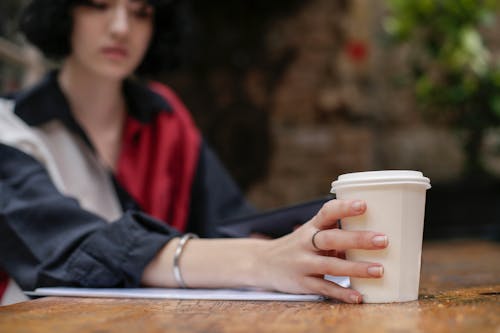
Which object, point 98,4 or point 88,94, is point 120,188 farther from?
Answer: point 98,4

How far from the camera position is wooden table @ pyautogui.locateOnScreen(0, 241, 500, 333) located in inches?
22.6

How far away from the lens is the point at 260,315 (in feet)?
2.16

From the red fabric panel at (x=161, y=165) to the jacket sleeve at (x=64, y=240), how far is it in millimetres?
402

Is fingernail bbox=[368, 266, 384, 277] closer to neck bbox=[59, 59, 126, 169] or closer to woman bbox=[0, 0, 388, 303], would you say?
woman bbox=[0, 0, 388, 303]

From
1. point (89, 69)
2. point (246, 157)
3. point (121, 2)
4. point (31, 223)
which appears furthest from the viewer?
point (246, 157)

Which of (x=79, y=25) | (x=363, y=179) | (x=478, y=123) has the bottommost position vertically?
(x=478, y=123)

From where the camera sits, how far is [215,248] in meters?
0.97

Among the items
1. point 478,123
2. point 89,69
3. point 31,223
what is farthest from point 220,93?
point 31,223

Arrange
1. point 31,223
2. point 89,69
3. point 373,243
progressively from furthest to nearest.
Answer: point 89,69
point 31,223
point 373,243

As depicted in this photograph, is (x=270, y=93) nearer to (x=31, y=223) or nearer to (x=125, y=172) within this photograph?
(x=125, y=172)

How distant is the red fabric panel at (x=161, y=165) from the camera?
1536 millimetres

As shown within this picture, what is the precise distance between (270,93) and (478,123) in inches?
58.9

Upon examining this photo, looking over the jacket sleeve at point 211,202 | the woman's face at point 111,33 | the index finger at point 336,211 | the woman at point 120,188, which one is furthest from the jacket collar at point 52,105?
the index finger at point 336,211

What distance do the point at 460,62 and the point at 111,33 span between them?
226 centimetres
